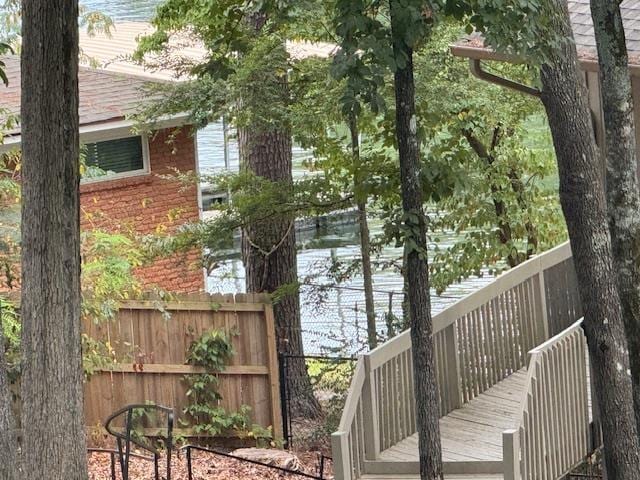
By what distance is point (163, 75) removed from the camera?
17641mm

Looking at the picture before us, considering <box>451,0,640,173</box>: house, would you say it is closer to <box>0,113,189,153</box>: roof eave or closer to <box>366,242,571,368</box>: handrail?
<box>366,242,571,368</box>: handrail

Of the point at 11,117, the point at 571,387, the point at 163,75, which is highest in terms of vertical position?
the point at 163,75

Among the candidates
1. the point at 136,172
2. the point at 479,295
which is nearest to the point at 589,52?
the point at 479,295

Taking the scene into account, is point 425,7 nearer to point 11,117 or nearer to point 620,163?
point 620,163

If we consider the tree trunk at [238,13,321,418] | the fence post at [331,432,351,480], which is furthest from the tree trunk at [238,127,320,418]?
the fence post at [331,432,351,480]

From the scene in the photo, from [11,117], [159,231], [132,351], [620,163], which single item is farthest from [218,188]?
[620,163]

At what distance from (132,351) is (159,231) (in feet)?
6.38

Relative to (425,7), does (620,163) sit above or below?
below

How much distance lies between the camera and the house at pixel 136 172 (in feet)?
52.0

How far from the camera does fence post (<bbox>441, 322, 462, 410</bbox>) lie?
36.8 ft

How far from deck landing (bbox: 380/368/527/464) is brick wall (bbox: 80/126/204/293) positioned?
19.5 feet

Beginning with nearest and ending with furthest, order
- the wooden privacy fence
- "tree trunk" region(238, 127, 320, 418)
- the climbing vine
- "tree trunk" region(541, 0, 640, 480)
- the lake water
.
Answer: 1. "tree trunk" region(541, 0, 640, 480)
2. the wooden privacy fence
3. the climbing vine
4. "tree trunk" region(238, 127, 320, 418)
5. the lake water

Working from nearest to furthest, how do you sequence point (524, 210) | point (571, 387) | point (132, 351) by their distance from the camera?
point (571, 387) < point (132, 351) < point (524, 210)

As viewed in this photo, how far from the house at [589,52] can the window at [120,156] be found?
254 inches
